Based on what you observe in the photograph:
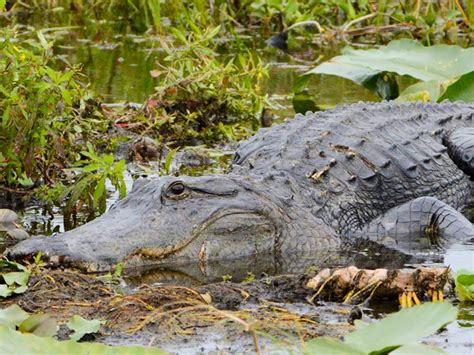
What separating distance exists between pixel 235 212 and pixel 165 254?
1.71ft

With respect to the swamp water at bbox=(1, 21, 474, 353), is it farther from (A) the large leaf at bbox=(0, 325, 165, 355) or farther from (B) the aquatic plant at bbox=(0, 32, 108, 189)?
(A) the large leaf at bbox=(0, 325, 165, 355)

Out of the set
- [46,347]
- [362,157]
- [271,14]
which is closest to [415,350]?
[46,347]

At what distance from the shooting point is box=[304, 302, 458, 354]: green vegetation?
139 inches

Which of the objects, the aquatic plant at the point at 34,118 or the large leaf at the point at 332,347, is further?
the aquatic plant at the point at 34,118

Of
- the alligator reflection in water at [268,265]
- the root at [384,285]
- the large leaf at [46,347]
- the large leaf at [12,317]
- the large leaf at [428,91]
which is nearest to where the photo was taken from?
the large leaf at [46,347]

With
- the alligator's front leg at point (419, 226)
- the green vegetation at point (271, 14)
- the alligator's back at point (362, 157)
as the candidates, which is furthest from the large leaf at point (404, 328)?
the green vegetation at point (271, 14)

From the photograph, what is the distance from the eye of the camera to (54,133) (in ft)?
22.9

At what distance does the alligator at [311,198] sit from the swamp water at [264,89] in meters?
0.17

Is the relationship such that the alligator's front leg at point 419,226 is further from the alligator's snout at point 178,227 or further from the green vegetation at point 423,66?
the green vegetation at point 423,66

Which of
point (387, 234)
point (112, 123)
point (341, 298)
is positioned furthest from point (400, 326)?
point (112, 123)

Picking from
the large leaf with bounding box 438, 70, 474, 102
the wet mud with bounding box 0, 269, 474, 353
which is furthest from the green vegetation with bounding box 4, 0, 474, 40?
the wet mud with bounding box 0, 269, 474, 353

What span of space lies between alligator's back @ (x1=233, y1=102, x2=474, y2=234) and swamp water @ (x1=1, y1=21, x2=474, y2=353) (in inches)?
21.3

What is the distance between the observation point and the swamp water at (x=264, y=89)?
15.1 feet

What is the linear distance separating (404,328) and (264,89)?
784 centimetres
